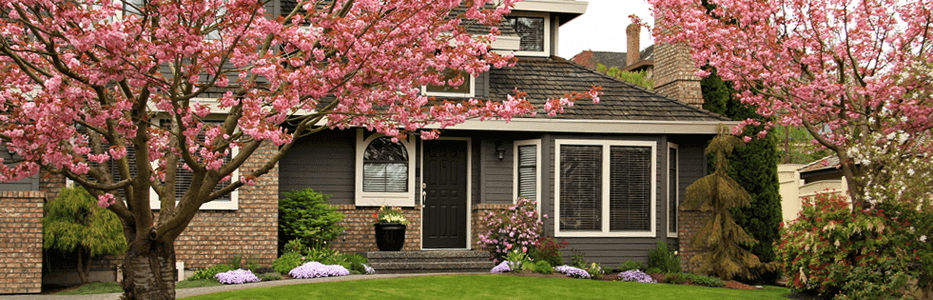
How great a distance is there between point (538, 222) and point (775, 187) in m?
4.13

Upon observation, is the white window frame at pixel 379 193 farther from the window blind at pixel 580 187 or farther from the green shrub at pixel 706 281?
the green shrub at pixel 706 281

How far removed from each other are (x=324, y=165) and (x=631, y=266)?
5.11m

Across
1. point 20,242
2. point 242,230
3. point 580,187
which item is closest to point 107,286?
point 20,242

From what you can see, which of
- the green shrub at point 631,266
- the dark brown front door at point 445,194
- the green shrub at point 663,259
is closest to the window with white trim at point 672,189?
the green shrub at point 663,259

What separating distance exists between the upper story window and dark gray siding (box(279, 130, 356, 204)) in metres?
3.97

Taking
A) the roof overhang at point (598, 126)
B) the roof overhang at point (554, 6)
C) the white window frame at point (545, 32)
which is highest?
the roof overhang at point (554, 6)

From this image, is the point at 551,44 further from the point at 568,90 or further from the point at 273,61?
the point at 273,61

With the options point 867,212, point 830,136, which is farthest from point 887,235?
point 830,136

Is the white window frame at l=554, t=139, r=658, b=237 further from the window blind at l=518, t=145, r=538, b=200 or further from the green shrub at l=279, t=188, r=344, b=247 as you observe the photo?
the green shrub at l=279, t=188, r=344, b=247

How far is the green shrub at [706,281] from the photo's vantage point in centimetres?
1177

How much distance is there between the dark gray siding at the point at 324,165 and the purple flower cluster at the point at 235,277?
7.17 feet

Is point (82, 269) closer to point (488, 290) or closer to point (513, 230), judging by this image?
point (488, 290)

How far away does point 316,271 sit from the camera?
11.0 meters

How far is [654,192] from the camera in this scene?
43.7 feet
